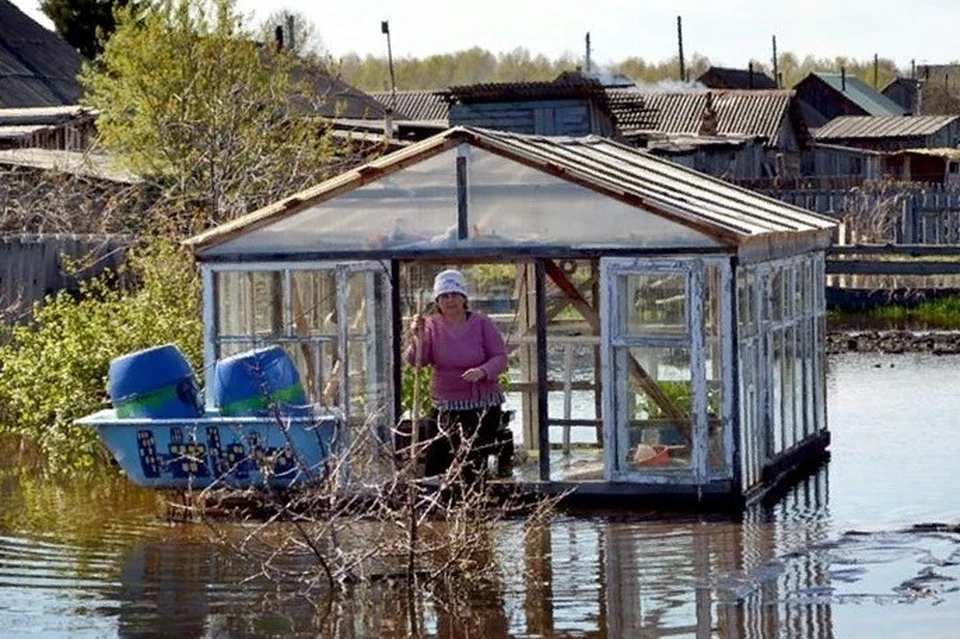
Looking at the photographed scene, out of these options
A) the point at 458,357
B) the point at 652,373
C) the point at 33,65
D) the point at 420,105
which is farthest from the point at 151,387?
the point at 420,105

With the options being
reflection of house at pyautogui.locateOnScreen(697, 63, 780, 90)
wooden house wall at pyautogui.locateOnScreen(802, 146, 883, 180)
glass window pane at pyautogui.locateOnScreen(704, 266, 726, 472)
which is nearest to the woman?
glass window pane at pyautogui.locateOnScreen(704, 266, 726, 472)

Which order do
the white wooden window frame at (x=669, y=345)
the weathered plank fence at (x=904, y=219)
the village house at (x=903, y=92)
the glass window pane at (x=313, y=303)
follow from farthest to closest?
the village house at (x=903, y=92) → the weathered plank fence at (x=904, y=219) → the glass window pane at (x=313, y=303) → the white wooden window frame at (x=669, y=345)

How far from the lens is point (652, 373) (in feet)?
53.1

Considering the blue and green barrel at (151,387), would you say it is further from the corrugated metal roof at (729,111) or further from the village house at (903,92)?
the village house at (903,92)

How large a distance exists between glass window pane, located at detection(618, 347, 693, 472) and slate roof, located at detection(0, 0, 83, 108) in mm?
32680

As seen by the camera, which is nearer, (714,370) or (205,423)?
(205,423)

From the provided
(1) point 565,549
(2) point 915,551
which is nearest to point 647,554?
(1) point 565,549

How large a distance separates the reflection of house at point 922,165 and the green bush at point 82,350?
51.5 m

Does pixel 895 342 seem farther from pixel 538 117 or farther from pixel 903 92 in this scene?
pixel 903 92

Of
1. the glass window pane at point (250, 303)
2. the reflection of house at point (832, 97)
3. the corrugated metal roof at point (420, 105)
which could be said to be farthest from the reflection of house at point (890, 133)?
the glass window pane at point (250, 303)

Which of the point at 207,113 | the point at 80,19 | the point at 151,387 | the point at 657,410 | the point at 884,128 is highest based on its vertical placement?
the point at 80,19

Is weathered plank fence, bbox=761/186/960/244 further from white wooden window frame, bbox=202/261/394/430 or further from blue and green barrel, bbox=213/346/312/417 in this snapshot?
blue and green barrel, bbox=213/346/312/417

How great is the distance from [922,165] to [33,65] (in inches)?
1224

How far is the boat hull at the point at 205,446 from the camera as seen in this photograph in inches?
618
